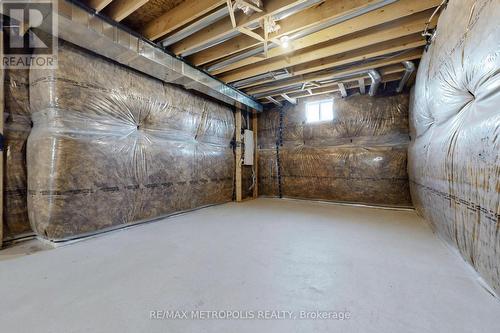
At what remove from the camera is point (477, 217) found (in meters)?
1.27

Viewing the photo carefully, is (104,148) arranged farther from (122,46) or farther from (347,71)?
(347,71)

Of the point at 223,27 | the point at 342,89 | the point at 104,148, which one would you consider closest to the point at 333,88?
the point at 342,89

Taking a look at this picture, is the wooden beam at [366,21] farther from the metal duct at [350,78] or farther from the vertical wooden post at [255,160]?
the vertical wooden post at [255,160]

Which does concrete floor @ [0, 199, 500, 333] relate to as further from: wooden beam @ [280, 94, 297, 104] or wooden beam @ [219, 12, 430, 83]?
wooden beam @ [280, 94, 297, 104]

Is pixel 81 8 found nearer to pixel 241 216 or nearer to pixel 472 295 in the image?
pixel 241 216

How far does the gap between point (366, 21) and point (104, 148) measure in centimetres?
307

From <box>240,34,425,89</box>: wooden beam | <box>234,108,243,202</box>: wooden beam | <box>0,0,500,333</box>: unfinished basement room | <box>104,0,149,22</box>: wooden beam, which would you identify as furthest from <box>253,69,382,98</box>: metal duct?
<box>104,0,149,22</box>: wooden beam

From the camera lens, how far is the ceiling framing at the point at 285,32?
200cm

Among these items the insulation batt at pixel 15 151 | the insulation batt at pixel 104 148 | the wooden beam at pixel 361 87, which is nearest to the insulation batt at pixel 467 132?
the wooden beam at pixel 361 87

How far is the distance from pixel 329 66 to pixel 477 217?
2.48 metres

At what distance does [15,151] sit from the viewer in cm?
205

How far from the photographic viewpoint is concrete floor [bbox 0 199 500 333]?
3.22 ft

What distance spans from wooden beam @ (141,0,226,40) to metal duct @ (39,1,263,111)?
0.52ft

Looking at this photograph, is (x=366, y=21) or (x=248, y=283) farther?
(x=366, y=21)
